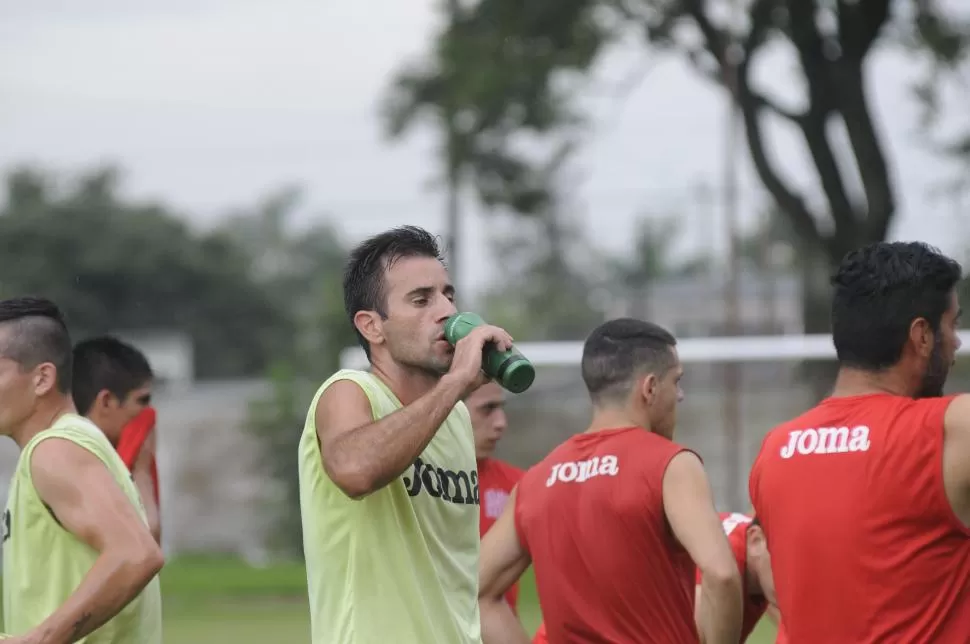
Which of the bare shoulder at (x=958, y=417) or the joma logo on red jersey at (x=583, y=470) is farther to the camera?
the joma logo on red jersey at (x=583, y=470)

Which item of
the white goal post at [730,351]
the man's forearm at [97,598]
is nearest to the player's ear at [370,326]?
the man's forearm at [97,598]

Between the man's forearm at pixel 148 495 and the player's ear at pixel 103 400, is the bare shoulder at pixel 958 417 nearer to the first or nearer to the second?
the man's forearm at pixel 148 495

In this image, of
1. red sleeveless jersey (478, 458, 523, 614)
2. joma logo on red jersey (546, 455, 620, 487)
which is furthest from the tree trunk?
joma logo on red jersey (546, 455, 620, 487)

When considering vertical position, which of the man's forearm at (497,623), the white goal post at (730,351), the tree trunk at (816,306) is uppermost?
the man's forearm at (497,623)

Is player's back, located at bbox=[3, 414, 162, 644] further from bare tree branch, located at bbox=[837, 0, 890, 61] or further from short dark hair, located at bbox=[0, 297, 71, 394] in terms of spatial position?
bare tree branch, located at bbox=[837, 0, 890, 61]

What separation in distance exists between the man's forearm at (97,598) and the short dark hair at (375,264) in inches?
36.2

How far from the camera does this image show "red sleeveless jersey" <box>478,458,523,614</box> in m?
6.82

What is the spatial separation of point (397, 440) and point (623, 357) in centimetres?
207

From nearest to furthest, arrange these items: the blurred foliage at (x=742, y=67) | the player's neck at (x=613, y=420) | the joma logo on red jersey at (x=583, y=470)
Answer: the joma logo on red jersey at (x=583, y=470) → the player's neck at (x=613, y=420) → the blurred foliage at (x=742, y=67)

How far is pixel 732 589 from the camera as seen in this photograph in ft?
16.1

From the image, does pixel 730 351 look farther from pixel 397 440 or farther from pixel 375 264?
pixel 397 440

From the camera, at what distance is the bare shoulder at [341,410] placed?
3.93 meters

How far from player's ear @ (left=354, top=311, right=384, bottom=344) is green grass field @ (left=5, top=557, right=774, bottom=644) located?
9348mm

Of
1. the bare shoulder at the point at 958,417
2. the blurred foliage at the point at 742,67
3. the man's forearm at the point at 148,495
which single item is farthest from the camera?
the blurred foliage at the point at 742,67
